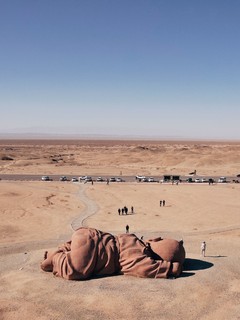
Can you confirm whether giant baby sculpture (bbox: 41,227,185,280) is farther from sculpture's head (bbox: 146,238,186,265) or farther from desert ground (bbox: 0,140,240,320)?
desert ground (bbox: 0,140,240,320)

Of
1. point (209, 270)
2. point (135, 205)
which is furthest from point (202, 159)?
point (209, 270)

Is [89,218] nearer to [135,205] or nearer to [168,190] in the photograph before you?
[135,205]

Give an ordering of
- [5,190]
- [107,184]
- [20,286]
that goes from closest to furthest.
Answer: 1. [20,286]
2. [5,190]
3. [107,184]

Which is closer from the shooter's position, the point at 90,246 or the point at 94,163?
the point at 90,246

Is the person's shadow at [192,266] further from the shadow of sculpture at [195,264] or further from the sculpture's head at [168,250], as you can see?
the sculpture's head at [168,250]

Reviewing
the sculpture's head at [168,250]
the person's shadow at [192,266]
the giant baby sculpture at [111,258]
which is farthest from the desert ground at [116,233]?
the sculpture's head at [168,250]

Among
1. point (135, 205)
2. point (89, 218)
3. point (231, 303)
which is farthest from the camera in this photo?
point (135, 205)

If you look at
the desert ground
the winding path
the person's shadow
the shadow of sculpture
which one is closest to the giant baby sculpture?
the desert ground
